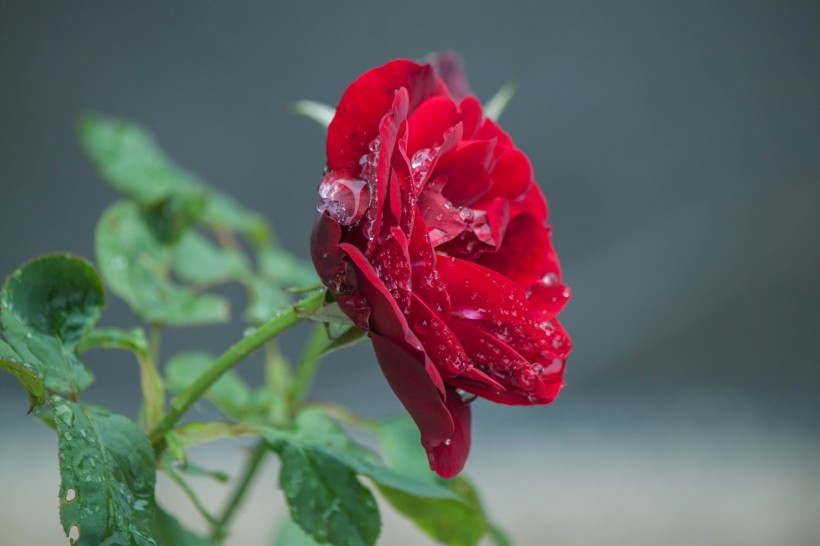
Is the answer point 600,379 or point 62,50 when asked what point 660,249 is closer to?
point 600,379

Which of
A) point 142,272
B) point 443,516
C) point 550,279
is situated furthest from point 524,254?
point 142,272

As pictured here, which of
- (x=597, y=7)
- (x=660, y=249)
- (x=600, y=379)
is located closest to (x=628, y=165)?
(x=660, y=249)

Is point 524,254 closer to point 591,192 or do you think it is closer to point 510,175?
point 510,175

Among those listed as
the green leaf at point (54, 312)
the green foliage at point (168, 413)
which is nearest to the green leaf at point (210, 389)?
the green foliage at point (168, 413)

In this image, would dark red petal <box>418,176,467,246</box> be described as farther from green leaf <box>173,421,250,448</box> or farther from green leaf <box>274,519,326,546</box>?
green leaf <box>274,519,326,546</box>

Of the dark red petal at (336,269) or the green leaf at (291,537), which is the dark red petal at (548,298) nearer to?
the dark red petal at (336,269)

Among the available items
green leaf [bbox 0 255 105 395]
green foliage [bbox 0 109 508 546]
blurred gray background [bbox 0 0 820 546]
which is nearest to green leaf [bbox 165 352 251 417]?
green foliage [bbox 0 109 508 546]
